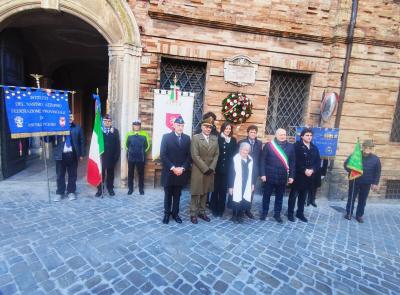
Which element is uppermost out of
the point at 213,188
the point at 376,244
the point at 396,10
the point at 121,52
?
the point at 396,10

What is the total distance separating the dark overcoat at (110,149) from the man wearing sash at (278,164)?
3.31 m

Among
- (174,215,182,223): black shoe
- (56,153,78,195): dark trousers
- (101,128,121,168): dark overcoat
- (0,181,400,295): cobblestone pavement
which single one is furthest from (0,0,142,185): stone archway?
(174,215,182,223): black shoe

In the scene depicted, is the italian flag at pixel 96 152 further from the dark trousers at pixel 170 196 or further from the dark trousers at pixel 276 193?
the dark trousers at pixel 276 193

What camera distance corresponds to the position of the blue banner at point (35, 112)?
169 inches

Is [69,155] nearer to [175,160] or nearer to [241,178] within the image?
[175,160]

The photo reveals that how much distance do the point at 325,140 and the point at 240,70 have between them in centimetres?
274

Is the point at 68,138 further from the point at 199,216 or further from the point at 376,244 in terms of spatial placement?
the point at 376,244

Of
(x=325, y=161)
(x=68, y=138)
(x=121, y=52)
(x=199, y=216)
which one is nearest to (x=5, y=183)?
(x=68, y=138)

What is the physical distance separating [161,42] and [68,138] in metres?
3.09

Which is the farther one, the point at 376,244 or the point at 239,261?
the point at 376,244

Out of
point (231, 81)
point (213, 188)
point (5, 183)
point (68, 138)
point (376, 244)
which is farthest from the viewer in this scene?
point (231, 81)

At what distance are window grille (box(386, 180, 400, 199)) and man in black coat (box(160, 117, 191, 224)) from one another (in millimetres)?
6191

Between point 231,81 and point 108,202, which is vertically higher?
point 231,81

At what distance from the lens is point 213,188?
4516 mm
